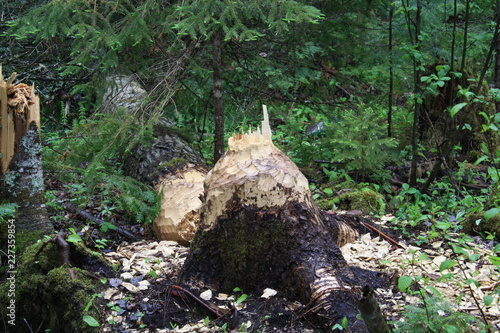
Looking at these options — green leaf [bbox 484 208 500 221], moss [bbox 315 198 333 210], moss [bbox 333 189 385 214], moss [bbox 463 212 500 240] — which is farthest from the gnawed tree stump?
moss [bbox 463 212 500 240]

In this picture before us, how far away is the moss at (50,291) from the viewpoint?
3.23m

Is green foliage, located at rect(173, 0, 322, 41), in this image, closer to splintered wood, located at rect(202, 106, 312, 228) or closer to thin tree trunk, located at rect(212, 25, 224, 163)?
thin tree trunk, located at rect(212, 25, 224, 163)

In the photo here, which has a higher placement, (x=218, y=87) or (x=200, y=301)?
(x=218, y=87)

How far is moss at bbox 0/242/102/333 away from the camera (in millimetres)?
3229

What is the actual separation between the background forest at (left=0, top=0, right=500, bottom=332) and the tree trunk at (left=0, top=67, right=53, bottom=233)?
19.8 inches

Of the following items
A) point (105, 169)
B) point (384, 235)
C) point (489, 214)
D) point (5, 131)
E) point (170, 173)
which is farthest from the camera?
point (170, 173)

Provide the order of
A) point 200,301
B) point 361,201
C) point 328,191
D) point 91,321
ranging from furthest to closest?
1. point 328,191
2. point 361,201
3. point 200,301
4. point 91,321

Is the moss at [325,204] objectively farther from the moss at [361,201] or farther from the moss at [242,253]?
the moss at [242,253]

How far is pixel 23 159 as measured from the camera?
4.06 metres

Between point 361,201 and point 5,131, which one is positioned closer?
point 5,131

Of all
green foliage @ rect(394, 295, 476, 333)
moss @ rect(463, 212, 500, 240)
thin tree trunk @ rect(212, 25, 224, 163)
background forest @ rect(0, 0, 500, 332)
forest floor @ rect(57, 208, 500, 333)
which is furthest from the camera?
thin tree trunk @ rect(212, 25, 224, 163)

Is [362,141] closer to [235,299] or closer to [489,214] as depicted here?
[235,299]

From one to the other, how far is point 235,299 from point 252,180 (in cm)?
84

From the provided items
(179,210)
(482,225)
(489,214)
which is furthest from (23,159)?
(482,225)
